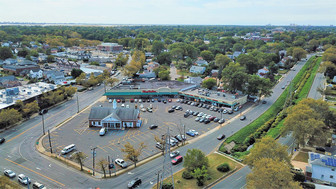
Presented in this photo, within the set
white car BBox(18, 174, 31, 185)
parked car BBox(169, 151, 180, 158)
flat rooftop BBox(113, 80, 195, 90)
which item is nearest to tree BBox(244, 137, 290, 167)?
parked car BBox(169, 151, 180, 158)

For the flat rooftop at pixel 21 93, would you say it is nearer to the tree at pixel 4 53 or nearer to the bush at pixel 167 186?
the bush at pixel 167 186

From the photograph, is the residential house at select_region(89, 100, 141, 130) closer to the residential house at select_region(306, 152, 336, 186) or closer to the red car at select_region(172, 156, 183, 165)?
the red car at select_region(172, 156, 183, 165)

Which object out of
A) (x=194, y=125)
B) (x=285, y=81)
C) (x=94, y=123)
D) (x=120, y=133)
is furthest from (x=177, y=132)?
(x=285, y=81)

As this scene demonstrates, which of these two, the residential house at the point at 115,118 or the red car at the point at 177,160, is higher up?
the residential house at the point at 115,118

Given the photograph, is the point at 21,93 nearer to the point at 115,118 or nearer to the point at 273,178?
the point at 115,118

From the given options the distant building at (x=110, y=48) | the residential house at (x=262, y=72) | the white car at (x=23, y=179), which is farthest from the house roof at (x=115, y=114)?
the distant building at (x=110, y=48)

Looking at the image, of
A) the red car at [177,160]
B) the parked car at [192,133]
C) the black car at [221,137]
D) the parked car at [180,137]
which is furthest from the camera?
the parked car at [192,133]
